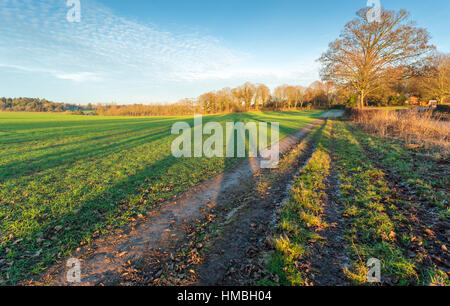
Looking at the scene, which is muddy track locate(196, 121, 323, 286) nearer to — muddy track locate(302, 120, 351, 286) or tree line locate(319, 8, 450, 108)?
muddy track locate(302, 120, 351, 286)

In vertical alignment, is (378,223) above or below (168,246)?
above

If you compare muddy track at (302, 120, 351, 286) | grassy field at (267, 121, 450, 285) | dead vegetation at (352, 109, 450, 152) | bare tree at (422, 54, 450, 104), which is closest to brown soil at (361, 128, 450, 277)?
grassy field at (267, 121, 450, 285)

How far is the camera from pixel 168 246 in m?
4.05

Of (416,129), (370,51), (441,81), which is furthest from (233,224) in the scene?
(441,81)

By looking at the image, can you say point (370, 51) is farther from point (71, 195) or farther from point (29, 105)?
point (29, 105)

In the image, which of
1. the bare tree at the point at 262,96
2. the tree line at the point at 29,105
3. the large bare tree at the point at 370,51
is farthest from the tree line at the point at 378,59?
the tree line at the point at 29,105

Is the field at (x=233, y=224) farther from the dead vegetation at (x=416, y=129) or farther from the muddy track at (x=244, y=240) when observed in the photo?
the dead vegetation at (x=416, y=129)

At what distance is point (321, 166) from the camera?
882cm

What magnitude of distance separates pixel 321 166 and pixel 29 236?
10659 mm

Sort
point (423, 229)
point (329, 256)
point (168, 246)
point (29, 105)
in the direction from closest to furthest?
point (329, 256), point (423, 229), point (168, 246), point (29, 105)

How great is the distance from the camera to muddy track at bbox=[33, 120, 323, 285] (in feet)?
10.7

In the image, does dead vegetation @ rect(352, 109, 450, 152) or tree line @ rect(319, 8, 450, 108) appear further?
tree line @ rect(319, 8, 450, 108)
